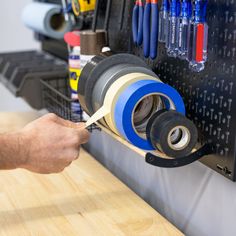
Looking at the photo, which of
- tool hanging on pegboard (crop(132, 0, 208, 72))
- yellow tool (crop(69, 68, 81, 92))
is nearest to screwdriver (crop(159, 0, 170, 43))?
tool hanging on pegboard (crop(132, 0, 208, 72))

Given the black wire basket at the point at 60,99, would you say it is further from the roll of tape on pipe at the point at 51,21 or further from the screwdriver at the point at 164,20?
the screwdriver at the point at 164,20

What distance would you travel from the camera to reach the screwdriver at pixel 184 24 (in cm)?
90

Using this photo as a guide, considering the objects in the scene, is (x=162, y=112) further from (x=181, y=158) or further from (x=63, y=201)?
(x=63, y=201)

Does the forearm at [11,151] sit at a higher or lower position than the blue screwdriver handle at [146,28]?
lower

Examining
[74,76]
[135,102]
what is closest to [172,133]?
[135,102]

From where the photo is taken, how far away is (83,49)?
3.89ft

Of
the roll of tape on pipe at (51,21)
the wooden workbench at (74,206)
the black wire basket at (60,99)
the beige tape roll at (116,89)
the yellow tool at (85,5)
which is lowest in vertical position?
the wooden workbench at (74,206)

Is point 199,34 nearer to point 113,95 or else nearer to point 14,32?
point 113,95

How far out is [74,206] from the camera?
1092 mm

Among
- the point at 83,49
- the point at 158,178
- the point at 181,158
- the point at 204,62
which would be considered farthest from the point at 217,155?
the point at 83,49

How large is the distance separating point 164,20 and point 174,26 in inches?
1.7

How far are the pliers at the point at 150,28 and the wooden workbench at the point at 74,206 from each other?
37cm

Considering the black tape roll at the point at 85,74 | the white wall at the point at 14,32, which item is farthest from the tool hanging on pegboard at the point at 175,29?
the white wall at the point at 14,32

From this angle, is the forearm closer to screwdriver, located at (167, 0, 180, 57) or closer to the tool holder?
screwdriver, located at (167, 0, 180, 57)
